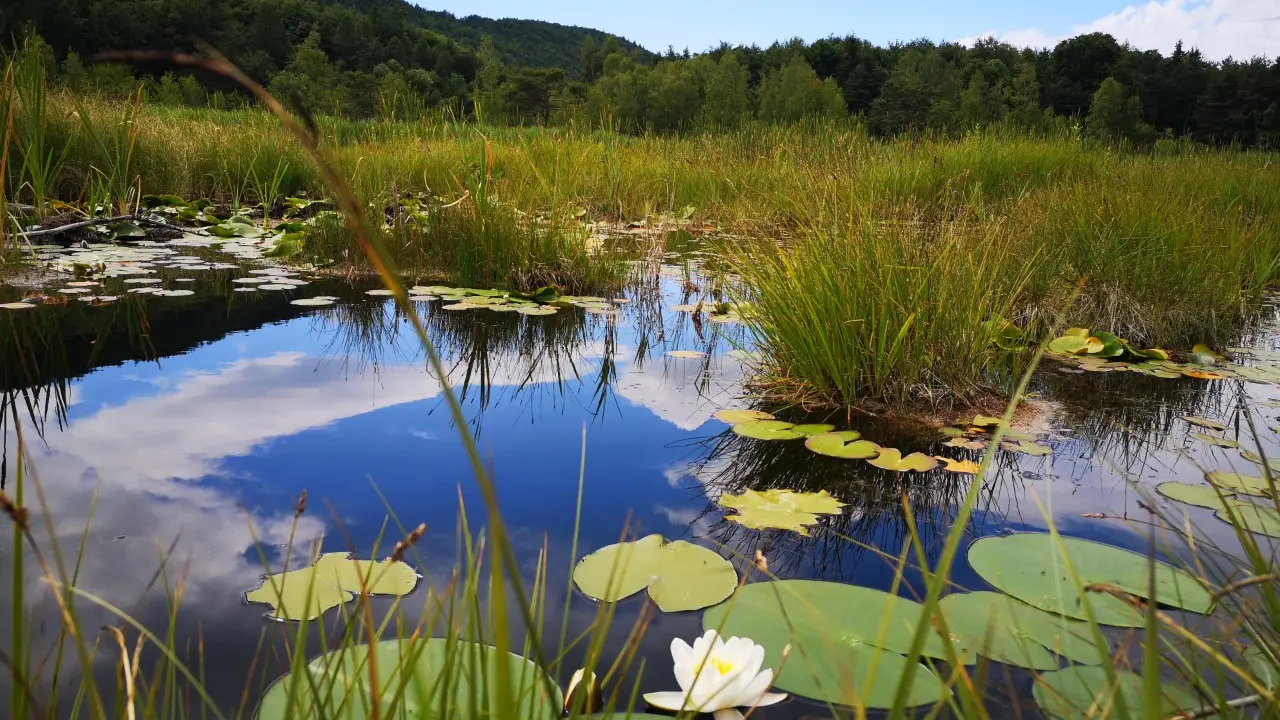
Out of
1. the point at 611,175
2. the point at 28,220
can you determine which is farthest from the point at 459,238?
the point at 611,175

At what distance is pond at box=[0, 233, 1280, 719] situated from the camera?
50.0 inches

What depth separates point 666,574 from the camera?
1.30 metres

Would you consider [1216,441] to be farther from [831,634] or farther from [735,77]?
[735,77]

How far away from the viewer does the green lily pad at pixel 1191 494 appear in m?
1.65

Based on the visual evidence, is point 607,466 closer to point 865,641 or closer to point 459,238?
point 865,641

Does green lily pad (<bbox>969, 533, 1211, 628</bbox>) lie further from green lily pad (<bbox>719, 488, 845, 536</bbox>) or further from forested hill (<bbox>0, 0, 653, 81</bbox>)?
forested hill (<bbox>0, 0, 653, 81</bbox>)

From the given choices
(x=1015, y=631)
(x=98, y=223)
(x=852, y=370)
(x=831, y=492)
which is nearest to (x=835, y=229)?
(x=852, y=370)

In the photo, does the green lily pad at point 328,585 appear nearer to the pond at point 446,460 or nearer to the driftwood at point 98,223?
the pond at point 446,460

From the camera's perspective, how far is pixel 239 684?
1028 mm

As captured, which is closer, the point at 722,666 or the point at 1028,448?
the point at 722,666

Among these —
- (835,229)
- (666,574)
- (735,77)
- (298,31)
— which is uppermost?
(298,31)

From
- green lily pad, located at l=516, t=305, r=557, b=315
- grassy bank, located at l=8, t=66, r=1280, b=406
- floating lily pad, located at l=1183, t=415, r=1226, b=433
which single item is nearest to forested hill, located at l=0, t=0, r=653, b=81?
grassy bank, located at l=8, t=66, r=1280, b=406

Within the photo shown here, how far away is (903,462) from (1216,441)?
917 mm

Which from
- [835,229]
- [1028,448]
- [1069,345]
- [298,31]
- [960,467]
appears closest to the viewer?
[960,467]
